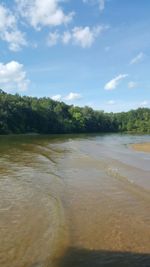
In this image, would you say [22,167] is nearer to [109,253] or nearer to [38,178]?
[38,178]

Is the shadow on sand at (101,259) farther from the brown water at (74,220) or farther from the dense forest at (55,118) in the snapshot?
the dense forest at (55,118)

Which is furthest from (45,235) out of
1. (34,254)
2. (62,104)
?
(62,104)

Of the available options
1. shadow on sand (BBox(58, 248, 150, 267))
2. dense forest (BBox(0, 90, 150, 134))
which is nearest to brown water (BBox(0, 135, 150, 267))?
shadow on sand (BBox(58, 248, 150, 267))

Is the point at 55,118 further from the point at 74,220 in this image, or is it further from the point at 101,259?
the point at 101,259

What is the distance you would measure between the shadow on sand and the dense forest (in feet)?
231

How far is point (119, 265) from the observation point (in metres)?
6.50

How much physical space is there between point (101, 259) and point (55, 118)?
9902 centimetres

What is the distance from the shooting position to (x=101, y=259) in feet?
22.2

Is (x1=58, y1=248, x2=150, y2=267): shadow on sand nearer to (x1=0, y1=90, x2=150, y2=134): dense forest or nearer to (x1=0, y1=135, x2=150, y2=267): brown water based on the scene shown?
(x1=0, y1=135, x2=150, y2=267): brown water

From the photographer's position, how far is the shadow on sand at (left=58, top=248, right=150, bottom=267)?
21.3 feet

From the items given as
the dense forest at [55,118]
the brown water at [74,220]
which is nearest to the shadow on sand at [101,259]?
the brown water at [74,220]

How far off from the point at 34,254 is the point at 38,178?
8.92m

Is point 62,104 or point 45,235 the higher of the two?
point 62,104

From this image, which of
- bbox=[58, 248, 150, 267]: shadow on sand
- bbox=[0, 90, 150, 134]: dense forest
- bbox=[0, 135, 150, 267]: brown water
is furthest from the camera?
bbox=[0, 90, 150, 134]: dense forest
